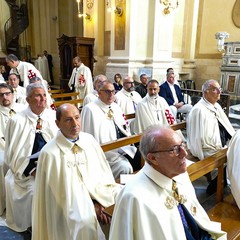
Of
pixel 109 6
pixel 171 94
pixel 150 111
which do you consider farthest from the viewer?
pixel 109 6

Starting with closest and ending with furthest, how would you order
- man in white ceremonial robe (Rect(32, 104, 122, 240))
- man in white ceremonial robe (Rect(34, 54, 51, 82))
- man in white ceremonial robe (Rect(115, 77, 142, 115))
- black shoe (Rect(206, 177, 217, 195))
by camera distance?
man in white ceremonial robe (Rect(32, 104, 122, 240)) < black shoe (Rect(206, 177, 217, 195)) < man in white ceremonial robe (Rect(115, 77, 142, 115)) < man in white ceremonial robe (Rect(34, 54, 51, 82))

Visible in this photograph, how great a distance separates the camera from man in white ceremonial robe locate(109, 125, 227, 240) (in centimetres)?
154

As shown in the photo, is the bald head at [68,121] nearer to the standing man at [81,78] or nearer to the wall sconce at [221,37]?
the standing man at [81,78]

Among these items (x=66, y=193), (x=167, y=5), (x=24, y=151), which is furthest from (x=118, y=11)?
(x=66, y=193)

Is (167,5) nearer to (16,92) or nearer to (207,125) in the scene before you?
(16,92)

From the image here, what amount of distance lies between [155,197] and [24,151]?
187 centimetres

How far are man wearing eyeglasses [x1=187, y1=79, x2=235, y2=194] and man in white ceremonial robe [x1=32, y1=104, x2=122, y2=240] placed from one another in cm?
176

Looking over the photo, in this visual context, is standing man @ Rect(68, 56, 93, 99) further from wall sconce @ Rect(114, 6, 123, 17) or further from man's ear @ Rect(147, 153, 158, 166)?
man's ear @ Rect(147, 153, 158, 166)

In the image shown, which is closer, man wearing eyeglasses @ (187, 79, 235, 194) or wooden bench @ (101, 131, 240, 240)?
wooden bench @ (101, 131, 240, 240)

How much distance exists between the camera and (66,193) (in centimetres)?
223

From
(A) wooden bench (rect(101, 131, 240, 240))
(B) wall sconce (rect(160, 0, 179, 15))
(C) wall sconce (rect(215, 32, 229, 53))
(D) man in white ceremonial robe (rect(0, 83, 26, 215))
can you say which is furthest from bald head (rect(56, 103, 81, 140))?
(C) wall sconce (rect(215, 32, 229, 53))

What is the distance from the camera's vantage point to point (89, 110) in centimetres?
375

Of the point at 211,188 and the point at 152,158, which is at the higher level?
the point at 152,158

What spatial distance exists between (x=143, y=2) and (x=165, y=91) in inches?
139
